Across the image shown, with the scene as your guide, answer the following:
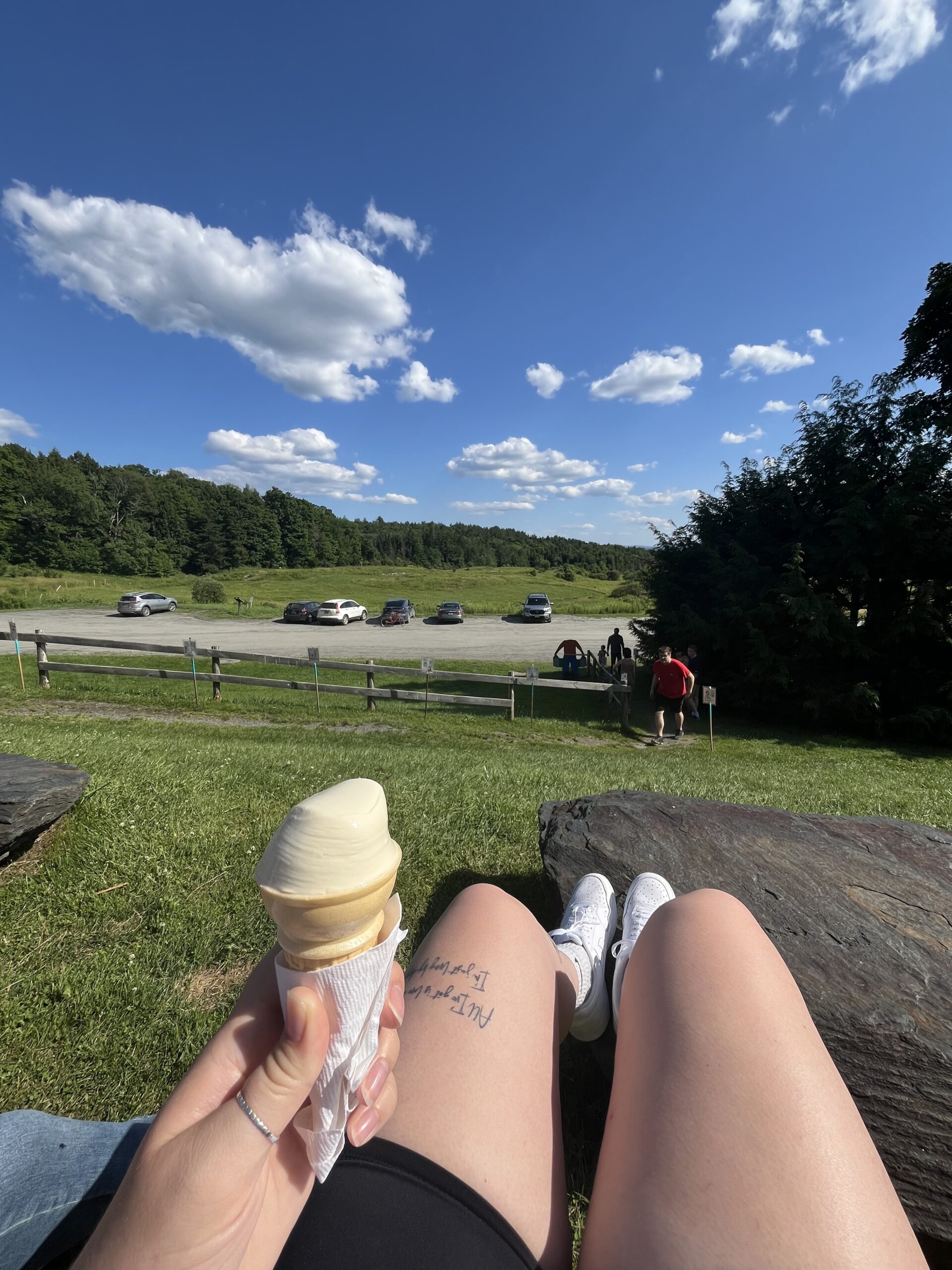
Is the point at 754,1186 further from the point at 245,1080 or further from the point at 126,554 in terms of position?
the point at 126,554

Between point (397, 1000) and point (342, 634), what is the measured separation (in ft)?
107

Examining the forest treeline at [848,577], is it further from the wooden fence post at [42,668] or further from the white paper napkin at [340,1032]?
the wooden fence post at [42,668]

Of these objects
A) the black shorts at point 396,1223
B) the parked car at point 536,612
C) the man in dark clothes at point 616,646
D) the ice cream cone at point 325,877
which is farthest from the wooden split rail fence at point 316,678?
the parked car at point 536,612

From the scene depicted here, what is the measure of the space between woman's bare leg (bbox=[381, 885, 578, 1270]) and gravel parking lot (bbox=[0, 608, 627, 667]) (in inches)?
812

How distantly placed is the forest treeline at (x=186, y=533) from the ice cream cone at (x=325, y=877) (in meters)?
54.1

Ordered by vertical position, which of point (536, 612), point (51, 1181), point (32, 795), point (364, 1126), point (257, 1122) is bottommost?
point (536, 612)

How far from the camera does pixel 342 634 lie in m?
32.9

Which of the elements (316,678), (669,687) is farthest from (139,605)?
(669,687)

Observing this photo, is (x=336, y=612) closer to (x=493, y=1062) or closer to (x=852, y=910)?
(x=852, y=910)

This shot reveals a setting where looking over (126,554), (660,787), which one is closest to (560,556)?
(126,554)

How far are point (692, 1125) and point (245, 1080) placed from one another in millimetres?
1088

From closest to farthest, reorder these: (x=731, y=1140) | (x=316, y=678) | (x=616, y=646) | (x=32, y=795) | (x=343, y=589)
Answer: (x=731, y=1140) → (x=32, y=795) → (x=316, y=678) → (x=616, y=646) → (x=343, y=589)

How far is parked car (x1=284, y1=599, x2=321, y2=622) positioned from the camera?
127 feet

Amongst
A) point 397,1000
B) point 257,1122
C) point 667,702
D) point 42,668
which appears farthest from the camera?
point 42,668
